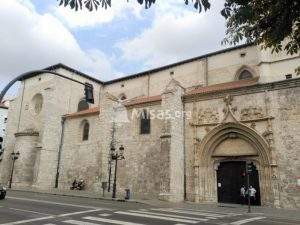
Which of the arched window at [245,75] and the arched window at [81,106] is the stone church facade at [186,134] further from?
the arched window at [81,106]

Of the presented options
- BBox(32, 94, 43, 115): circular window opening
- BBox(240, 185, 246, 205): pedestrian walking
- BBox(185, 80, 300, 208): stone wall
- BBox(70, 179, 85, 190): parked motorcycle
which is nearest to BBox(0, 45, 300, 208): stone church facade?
BBox(185, 80, 300, 208): stone wall

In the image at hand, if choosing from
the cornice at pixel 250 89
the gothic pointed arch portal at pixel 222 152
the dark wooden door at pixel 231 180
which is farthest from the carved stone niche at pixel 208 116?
the dark wooden door at pixel 231 180

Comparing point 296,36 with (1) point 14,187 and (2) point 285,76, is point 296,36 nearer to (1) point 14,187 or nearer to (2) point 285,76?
(2) point 285,76

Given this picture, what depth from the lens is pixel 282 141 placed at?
751 inches

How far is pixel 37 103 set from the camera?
33031 millimetres

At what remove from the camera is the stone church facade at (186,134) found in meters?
19.5


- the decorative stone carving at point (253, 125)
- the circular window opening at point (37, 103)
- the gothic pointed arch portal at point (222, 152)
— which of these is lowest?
the gothic pointed arch portal at point (222, 152)

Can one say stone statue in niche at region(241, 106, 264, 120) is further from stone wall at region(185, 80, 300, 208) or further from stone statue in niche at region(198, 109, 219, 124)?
stone statue in niche at region(198, 109, 219, 124)

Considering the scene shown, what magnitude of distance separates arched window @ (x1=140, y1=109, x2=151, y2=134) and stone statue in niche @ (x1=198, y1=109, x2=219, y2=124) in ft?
13.5

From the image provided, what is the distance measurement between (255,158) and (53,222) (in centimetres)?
1345

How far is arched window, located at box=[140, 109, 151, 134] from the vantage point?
80.4ft

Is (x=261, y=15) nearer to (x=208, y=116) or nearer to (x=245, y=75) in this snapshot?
(x=208, y=116)

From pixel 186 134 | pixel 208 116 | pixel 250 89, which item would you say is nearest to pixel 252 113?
pixel 250 89

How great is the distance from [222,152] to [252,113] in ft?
10.3
